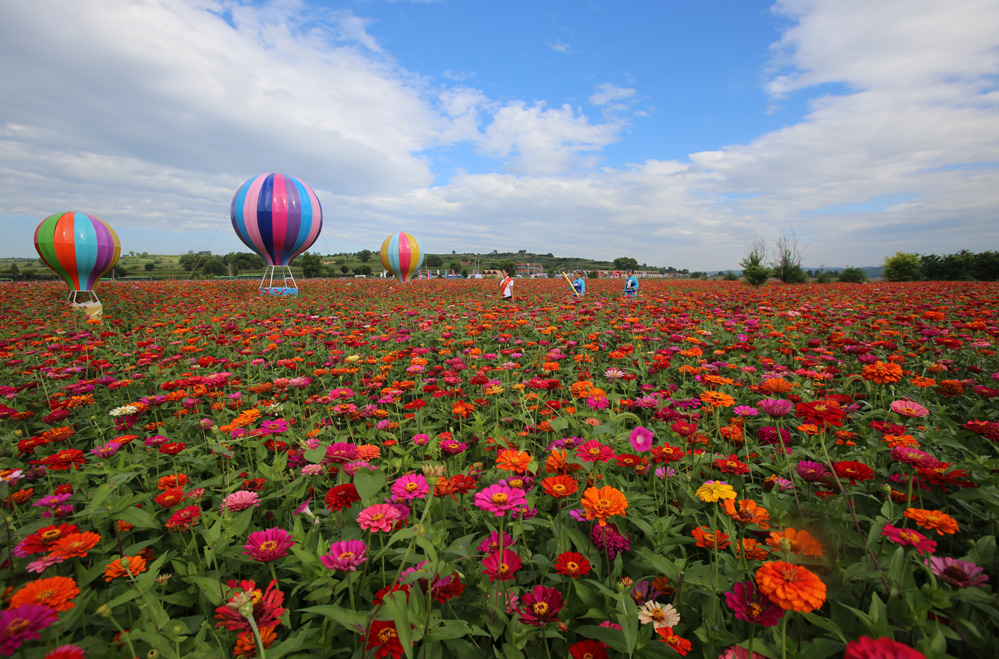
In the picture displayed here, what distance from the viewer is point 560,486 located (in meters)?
1.30

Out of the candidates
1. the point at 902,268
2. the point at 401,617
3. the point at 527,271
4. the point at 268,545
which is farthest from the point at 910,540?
the point at 527,271

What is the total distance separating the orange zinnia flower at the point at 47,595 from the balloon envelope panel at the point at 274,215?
15.8 meters

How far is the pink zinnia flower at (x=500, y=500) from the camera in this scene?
113cm

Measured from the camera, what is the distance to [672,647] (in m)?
1.05

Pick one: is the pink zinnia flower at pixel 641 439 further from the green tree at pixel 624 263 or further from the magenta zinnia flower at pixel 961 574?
the green tree at pixel 624 263

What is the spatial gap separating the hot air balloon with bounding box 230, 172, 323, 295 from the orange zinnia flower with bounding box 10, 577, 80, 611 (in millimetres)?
14435

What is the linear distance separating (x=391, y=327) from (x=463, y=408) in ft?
13.2

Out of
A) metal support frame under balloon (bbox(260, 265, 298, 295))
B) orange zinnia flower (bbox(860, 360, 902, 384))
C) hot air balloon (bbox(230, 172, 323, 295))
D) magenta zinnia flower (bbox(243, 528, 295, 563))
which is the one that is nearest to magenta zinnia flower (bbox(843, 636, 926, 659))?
magenta zinnia flower (bbox(243, 528, 295, 563))

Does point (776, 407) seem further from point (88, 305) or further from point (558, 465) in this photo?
point (88, 305)

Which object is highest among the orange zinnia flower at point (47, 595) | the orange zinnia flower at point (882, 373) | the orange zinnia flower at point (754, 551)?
the orange zinnia flower at point (882, 373)

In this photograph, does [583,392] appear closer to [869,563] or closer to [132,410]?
[869,563]

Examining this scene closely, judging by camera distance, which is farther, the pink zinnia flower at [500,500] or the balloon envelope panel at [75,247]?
the balloon envelope panel at [75,247]

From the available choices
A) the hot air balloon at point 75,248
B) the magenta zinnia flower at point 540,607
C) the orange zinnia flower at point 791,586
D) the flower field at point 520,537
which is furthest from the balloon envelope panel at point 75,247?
the orange zinnia flower at point 791,586

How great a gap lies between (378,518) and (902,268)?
30852 millimetres
